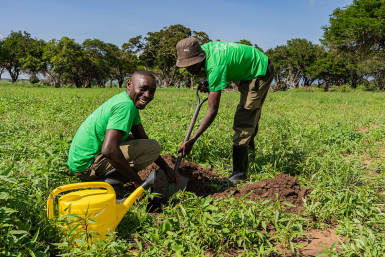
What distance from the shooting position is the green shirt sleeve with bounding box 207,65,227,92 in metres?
2.75

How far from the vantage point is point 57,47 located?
3662 cm

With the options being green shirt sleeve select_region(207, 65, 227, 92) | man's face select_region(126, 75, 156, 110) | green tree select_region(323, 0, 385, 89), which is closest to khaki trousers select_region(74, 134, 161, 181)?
man's face select_region(126, 75, 156, 110)

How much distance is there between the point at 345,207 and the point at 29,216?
8.56ft

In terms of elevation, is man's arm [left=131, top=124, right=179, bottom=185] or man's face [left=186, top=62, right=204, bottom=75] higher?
man's face [left=186, top=62, right=204, bottom=75]

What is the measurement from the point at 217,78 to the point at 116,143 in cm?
126

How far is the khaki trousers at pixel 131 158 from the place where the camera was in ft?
8.10

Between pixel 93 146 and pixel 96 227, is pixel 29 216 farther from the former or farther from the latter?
pixel 93 146

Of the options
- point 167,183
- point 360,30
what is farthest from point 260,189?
point 360,30

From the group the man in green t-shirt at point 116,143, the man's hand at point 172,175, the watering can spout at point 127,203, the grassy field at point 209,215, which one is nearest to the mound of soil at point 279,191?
the grassy field at point 209,215

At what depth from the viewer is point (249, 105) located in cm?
327

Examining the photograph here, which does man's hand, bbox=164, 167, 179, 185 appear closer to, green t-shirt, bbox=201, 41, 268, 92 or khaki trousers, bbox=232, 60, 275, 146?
green t-shirt, bbox=201, 41, 268, 92

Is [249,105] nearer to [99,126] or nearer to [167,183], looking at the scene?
[167,183]

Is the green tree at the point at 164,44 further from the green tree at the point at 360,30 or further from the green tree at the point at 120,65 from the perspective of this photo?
the green tree at the point at 360,30

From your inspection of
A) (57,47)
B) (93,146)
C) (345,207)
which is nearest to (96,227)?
(93,146)
